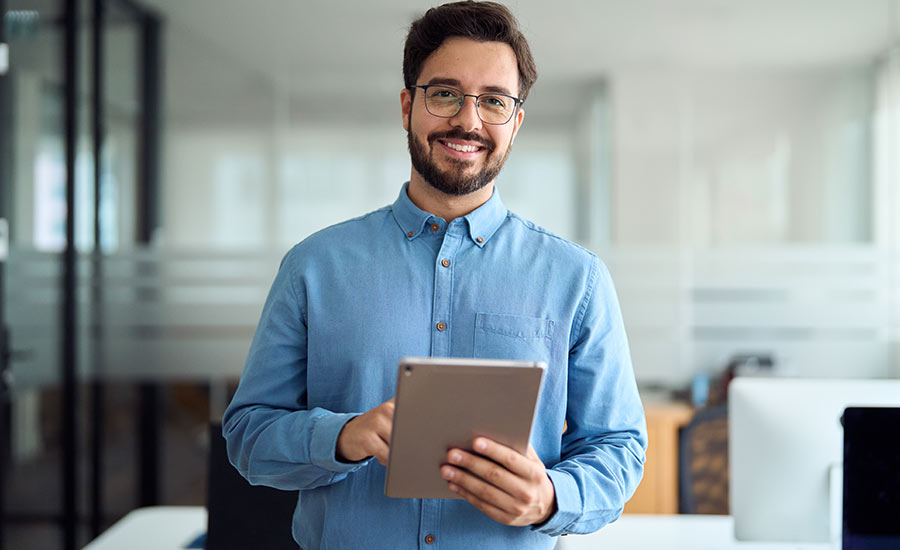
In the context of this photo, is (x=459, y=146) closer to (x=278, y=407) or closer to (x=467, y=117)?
(x=467, y=117)

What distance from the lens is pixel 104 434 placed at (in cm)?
342

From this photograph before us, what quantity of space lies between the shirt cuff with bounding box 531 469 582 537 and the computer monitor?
1.99 ft

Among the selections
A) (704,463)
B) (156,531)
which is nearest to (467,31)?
(156,531)

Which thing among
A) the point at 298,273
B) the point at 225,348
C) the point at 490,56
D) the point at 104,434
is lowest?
the point at 104,434

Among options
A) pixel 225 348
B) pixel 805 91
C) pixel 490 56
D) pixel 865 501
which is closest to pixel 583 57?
pixel 805 91

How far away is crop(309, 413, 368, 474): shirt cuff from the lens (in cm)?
102

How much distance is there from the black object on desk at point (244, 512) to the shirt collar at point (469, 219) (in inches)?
28.9

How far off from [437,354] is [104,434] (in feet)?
9.22

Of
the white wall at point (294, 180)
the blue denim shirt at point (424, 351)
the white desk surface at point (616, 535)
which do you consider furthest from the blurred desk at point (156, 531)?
the white wall at point (294, 180)

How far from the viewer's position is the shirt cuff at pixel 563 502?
1.03 metres

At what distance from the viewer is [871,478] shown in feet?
3.88

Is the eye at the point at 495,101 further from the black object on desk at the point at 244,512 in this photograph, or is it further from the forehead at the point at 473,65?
the black object on desk at the point at 244,512

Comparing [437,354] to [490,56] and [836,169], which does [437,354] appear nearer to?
[490,56]

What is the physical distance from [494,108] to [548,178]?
237 centimetres
